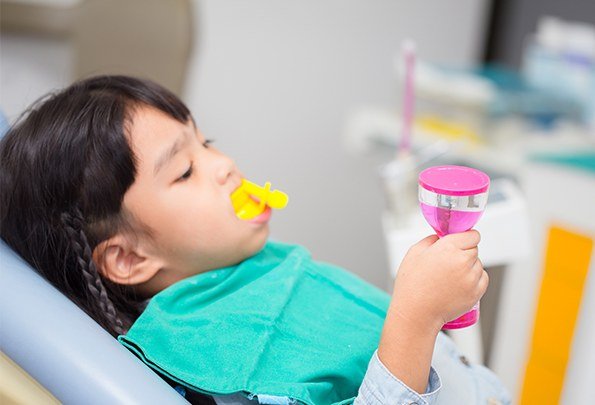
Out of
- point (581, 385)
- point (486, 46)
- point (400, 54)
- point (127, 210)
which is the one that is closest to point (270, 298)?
point (127, 210)

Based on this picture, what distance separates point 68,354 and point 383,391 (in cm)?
27

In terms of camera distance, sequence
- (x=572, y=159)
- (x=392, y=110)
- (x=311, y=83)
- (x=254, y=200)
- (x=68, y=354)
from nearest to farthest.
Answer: (x=68, y=354) < (x=254, y=200) < (x=572, y=159) < (x=392, y=110) < (x=311, y=83)

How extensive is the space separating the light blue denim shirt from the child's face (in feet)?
0.59

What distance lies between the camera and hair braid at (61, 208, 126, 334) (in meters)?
0.84

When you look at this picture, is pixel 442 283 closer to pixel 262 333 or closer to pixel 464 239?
pixel 464 239

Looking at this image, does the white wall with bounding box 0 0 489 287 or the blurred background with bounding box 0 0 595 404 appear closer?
the blurred background with bounding box 0 0 595 404

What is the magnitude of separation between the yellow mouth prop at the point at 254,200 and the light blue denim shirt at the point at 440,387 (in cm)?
22

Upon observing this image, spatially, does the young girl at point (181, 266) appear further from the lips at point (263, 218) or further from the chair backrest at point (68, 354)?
the chair backrest at point (68, 354)

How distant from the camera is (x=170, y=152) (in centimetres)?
88

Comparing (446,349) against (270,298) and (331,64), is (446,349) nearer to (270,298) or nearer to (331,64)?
(270,298)

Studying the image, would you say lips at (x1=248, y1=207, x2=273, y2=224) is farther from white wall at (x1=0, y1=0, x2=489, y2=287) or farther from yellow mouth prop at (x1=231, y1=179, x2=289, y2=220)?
white wall at (x1=0, y1=0, x2=489, y2=287)

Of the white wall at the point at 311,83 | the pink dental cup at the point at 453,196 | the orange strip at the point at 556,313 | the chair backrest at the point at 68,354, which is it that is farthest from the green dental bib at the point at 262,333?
the white wall at the point at 311,83

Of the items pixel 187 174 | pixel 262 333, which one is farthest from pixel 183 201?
pixel 262 333

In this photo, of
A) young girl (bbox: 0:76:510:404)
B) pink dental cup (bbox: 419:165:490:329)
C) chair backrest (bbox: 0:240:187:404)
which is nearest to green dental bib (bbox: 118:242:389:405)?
young girl (bbox: 0:76:510:404)
